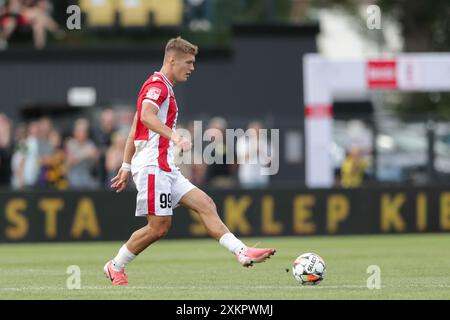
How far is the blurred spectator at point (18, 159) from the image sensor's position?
2156cm

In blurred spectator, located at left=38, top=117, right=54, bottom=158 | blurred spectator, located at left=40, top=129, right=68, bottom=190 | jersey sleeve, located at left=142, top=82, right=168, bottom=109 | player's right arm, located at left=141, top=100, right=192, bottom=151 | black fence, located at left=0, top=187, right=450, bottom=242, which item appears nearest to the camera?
player's right arm, located at left=141, top=100, right=192, bottom=151

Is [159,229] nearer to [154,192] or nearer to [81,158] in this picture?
[154,192]

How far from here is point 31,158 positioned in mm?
21578

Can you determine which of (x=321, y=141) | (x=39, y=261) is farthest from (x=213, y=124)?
(x=39, y=261)

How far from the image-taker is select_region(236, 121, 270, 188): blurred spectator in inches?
869

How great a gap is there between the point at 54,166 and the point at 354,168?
5221mm

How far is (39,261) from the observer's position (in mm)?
16547

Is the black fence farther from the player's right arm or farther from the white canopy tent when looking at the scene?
the player's right arm

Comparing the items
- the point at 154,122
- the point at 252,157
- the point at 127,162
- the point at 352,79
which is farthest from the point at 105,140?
the point at 154,122

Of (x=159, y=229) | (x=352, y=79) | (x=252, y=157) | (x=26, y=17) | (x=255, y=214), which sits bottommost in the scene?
(x=255, y=214)

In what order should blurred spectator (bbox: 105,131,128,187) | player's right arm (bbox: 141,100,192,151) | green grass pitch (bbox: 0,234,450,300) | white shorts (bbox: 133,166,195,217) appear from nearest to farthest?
green grass pitch (bbox: 0,234,450,300), player's right arm (bbox: 141,100,192,151), white shorts (bbox: 133,166,195,217), blurred spectator (bbox: 105,131,128,187)

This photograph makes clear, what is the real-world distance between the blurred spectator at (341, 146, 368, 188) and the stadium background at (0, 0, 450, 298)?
0.08ft

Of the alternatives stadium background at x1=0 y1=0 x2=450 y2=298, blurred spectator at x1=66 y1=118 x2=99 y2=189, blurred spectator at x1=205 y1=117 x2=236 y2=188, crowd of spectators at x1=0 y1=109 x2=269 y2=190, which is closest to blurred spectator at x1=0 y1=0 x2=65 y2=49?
stadium background at x1=0 y1=0 x2=450 y2=298
